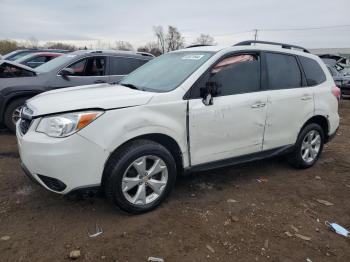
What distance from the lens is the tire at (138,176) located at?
11.6 feet

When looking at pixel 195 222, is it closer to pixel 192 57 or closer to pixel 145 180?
pixel 145 180

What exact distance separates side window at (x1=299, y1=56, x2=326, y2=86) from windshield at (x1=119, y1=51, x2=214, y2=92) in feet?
5.67

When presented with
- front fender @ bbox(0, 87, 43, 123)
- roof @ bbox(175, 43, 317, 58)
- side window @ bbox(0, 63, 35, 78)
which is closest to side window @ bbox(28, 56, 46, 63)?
side window @ bbox(0, 63, 35, 78)

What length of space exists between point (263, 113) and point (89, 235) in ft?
8.44

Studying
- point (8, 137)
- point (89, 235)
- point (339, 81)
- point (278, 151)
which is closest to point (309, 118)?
point (278, 151)

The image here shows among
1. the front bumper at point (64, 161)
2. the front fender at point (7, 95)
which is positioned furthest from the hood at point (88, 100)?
the front fender at point (7, 95)

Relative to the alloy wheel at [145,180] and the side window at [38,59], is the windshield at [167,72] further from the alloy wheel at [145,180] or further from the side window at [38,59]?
the side window at [38,59]

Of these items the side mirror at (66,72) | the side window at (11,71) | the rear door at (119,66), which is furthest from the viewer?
the rear door at (119,66)

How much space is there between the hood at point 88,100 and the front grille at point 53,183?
24.6 inches

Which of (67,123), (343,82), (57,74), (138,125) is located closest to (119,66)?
(57,74)

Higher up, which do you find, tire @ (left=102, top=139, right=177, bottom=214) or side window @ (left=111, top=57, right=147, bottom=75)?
side window @ (left=111, top=57, right=147, bottom=75)

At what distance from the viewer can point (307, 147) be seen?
18.0 feet

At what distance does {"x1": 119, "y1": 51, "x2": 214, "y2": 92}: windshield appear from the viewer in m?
4.16

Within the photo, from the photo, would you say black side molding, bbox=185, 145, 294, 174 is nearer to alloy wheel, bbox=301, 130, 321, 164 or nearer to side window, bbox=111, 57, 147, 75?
alloy wheel, bbox=301, 130, 321, 164
